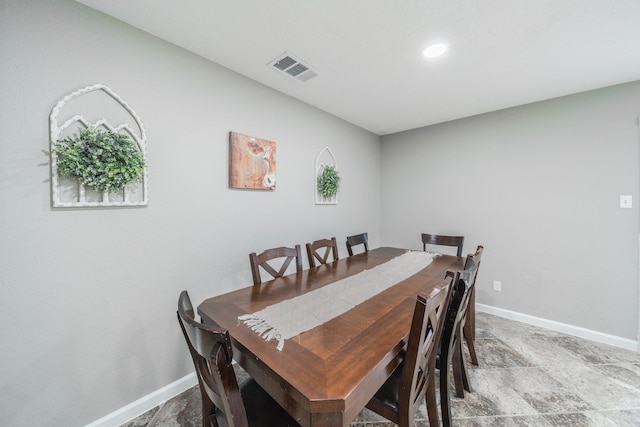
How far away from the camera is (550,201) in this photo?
2.62 m

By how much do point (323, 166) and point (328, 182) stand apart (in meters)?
0.23

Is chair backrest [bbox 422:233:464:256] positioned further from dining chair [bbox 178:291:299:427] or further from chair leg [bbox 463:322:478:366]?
dining chair [bbox 178:291:299:427]

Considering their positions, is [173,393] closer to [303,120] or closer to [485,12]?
[303,120]

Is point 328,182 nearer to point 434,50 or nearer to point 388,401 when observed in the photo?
point 434,50

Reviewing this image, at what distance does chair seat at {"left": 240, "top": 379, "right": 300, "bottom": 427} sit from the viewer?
3.17ft

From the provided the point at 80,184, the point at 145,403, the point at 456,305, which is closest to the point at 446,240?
the point at 456,305

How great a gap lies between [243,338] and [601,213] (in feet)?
11.5

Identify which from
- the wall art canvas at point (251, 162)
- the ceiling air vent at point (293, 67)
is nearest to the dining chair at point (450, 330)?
the wall art canvas at point (251, 162)

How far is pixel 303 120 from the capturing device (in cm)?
269

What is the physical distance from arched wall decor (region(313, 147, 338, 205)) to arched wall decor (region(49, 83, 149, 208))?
171 cm

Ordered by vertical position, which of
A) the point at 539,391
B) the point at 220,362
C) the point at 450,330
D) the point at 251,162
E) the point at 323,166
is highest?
the point at 323,166

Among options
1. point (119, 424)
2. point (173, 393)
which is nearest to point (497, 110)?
point (173, 393)

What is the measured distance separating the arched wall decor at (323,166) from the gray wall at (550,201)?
145 cm

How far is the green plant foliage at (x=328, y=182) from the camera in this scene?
2877 mm
